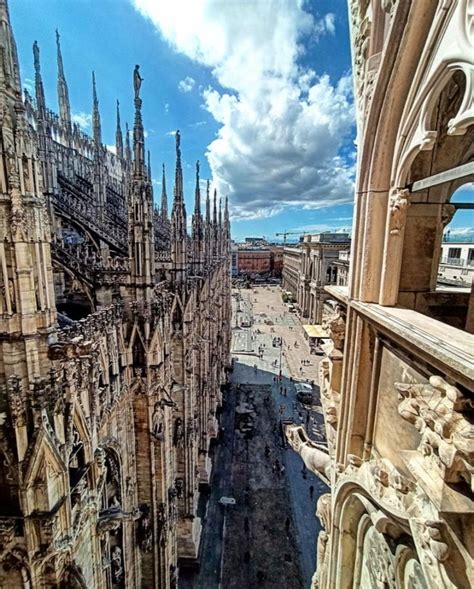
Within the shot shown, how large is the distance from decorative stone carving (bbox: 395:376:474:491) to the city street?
20109 mm

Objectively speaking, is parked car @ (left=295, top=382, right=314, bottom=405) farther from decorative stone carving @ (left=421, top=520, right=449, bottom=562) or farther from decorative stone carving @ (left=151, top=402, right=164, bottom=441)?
decorative stone carving @ (left=421, top=520, right=449, bottom=562)

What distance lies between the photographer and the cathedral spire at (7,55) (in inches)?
215

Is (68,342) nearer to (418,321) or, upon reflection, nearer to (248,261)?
(418,321)

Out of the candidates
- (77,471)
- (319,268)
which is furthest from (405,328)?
(319,268)

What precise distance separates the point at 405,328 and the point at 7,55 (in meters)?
7.82

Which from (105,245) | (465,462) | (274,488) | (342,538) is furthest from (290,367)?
(465,462)

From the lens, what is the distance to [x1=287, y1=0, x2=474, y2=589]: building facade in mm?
2178

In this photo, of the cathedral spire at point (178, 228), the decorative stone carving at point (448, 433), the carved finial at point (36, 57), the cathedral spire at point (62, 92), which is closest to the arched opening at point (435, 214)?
the decorative stone carving at point (448, 433)

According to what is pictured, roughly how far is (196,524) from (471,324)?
2008 centimetres

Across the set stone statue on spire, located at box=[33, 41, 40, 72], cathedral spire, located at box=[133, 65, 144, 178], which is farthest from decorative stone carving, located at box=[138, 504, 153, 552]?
stone statue on spire, located at box=[33, 41, 40, 72]

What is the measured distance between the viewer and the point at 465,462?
1980mm

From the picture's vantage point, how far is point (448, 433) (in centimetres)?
209

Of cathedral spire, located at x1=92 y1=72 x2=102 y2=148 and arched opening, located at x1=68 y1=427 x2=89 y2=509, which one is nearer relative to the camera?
arched opening, located at x1=68 y1=427 x2=89 y2=509

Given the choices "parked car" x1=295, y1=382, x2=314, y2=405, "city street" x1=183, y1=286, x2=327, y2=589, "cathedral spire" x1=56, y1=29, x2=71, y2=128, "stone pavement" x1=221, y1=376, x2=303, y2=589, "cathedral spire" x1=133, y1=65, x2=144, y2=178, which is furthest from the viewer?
"cathedral spire" x1=56, y1=29, x2=71, y2=128
